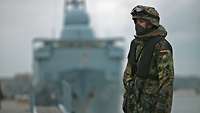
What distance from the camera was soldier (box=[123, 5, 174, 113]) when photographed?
13.3 ft

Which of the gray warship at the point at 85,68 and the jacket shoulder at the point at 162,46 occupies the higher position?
the jacket shoulder at the point at 162,46

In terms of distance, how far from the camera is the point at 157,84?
13.5 feet

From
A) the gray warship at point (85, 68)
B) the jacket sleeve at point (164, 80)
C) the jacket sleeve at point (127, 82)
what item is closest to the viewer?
the jacket sleeve at point (164, 80)

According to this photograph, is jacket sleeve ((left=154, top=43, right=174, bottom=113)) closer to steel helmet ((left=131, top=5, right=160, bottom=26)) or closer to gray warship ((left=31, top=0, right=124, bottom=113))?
steel helmet ((left=131, top=5, right=160, bottom=26))

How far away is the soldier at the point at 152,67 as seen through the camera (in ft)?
13.3

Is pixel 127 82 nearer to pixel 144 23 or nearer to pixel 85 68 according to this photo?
pixel 144 23

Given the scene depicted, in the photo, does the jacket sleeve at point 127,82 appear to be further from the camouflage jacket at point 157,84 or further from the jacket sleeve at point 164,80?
the jacket sleeve at point 164,80

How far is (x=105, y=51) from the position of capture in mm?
35188

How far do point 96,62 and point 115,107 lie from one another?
3.14 m

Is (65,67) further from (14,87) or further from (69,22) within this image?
(14,87)

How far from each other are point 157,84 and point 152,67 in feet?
0.43

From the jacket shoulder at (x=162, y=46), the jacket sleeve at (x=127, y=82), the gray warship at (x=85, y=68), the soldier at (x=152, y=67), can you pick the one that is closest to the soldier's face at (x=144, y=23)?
the soldier at (x=152, y=67)

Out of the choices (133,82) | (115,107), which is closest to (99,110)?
(115,107)

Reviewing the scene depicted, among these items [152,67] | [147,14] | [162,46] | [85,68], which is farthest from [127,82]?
[85,68]
